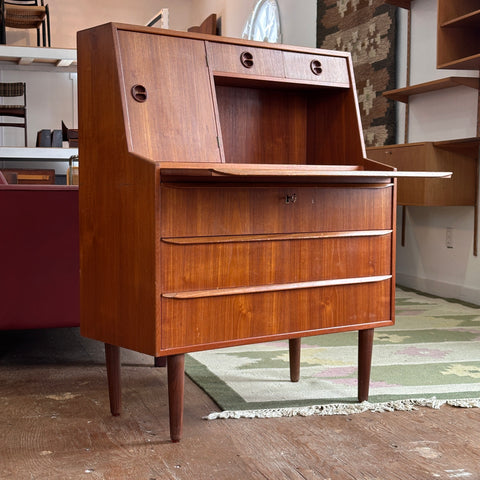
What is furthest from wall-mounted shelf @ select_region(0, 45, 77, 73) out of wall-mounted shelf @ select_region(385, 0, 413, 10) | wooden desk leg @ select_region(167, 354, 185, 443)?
wooden desk leg @ select_region(167, 354, 185, 443)

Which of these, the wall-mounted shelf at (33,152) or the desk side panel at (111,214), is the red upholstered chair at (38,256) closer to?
the desk side panel at (111,214)

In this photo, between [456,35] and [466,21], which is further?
[456,35]

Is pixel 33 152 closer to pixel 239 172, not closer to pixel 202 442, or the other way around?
pixel 202 442

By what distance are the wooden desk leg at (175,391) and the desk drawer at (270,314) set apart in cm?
6

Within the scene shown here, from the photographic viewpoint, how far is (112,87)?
1979mm

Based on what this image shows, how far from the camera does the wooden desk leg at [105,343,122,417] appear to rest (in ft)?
7.26

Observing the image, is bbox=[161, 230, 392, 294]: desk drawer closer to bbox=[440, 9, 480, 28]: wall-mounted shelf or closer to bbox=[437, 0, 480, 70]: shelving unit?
bbox=[440, 9, 480, 28]: wall-mounted shelf

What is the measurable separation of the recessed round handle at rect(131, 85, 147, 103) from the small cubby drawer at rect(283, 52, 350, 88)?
532 mm

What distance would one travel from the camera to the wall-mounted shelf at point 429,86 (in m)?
4.29

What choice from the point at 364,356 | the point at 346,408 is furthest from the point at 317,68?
the point at 346,408

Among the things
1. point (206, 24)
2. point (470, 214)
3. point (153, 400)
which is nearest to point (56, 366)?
point (153, 400)

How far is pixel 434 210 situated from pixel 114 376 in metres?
3.29

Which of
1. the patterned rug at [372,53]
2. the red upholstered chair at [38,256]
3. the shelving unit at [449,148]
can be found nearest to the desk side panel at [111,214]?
the red upholstered chair at [38,256]

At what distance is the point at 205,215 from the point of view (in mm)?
1936
